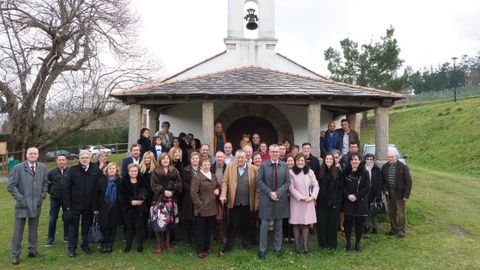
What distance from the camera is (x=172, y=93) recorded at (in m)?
7.51

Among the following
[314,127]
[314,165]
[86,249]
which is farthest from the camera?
[314,127]

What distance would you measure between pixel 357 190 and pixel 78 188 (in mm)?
4230

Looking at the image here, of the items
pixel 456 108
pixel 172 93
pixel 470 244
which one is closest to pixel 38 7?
pixel 172 93

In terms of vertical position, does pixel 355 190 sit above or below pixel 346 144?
below

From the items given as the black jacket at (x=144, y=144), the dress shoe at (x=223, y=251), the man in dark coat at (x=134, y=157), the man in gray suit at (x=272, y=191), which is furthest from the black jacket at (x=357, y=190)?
the black jacket at (x=144, y=144)

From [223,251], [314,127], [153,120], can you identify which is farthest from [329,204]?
[153,120]

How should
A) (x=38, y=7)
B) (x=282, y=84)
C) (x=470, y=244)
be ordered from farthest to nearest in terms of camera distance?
(x=38, y=7)
(x=282, y=84)
(x=470, y=244)

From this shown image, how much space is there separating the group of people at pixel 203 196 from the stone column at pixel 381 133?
1.85 metres

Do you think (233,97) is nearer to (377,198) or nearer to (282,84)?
(282,84)

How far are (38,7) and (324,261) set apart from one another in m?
15.6

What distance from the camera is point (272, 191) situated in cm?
554

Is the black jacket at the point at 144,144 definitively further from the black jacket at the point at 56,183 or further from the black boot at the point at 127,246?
the black boot at the point at 127,246

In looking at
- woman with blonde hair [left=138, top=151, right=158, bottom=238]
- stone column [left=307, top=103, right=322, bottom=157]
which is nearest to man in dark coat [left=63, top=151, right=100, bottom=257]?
woman with blonde hair [left=138, top=151, right=158, bottom=238]

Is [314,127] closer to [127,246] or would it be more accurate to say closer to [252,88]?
[252,88]
